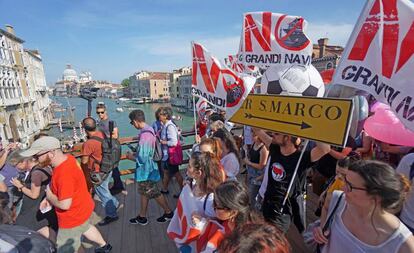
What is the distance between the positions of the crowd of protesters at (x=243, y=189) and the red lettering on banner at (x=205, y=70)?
75 cm

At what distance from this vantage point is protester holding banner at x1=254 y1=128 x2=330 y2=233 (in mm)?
2367

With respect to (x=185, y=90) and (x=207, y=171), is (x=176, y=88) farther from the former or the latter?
(x=207, y=171)

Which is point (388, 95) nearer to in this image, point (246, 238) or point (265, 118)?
point (265, 118)

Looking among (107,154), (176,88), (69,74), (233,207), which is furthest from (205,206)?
(69,74)

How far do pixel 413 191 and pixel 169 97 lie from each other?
334 ft

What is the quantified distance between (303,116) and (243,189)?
2.58 ft

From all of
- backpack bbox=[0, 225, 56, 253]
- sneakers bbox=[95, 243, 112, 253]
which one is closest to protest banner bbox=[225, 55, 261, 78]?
sneakers bbox=[95, 243, 112, 253]

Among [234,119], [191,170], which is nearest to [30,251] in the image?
[191,170]

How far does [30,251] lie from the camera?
1.57 m

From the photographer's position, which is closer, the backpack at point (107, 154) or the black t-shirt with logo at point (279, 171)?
the black t-shirt with logo at point (279, 171)

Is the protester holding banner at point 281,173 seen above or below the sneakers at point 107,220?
above

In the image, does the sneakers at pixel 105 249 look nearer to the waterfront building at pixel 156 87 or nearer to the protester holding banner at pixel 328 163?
the protester holding banner at pixel 328 163

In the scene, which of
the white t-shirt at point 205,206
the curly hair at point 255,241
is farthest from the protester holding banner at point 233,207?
the curly hair at point 255,241

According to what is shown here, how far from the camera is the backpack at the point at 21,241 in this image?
4.90 ft
